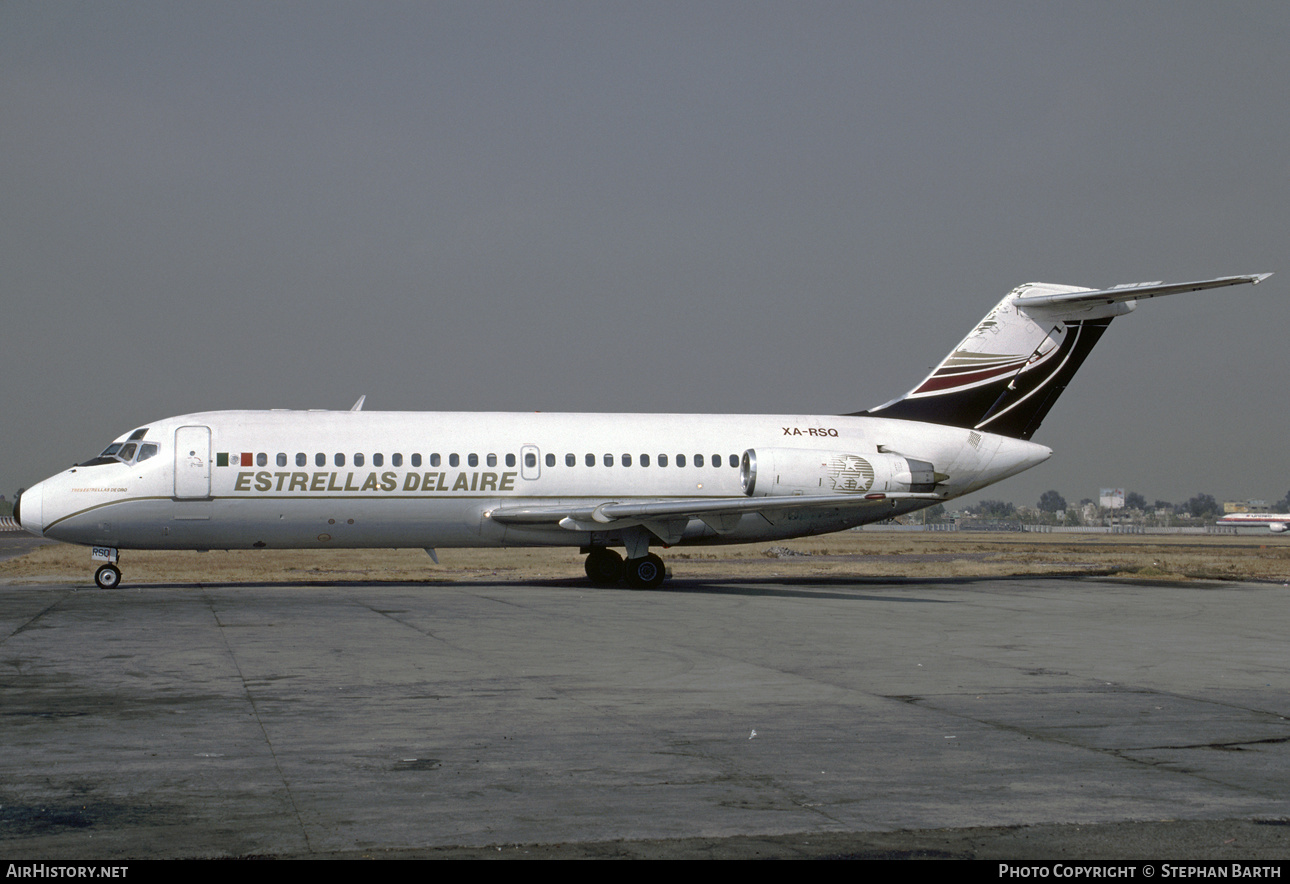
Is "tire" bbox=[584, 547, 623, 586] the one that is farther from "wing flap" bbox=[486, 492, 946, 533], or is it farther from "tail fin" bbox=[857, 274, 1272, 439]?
"tail fin" bbox=[857, 274, 1272, 439]

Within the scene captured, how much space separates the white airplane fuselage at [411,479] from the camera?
23.4m

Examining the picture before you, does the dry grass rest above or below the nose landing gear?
below

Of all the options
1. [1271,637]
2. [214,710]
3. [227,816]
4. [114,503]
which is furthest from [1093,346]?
[227,816]

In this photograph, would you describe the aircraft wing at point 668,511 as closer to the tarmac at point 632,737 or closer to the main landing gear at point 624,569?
the main landing gear at point 624,569

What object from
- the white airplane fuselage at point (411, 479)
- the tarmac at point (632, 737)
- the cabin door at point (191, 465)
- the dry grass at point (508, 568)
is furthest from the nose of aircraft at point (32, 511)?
the tarmac at point (632, 737)

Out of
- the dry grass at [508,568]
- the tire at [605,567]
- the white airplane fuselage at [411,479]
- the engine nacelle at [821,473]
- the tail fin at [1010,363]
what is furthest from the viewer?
the dry grass at [508,568]

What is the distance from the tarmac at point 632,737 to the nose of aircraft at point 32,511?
5.93m

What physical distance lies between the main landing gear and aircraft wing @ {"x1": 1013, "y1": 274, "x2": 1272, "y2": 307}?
36.8 ft

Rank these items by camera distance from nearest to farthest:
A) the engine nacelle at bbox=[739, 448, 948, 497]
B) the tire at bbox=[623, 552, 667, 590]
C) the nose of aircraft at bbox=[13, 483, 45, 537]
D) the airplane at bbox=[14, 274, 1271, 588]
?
the nose of aircraft at bbox=[13, 483, 45, 537], the airplane at bbox=[14, 274, 1271, 588], the tire at bbox=[623, 552, 667, 590], the engine nacelle at bbox=[739, 448, 948, 497]

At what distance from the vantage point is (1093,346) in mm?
28766

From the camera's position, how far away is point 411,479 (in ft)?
80.0

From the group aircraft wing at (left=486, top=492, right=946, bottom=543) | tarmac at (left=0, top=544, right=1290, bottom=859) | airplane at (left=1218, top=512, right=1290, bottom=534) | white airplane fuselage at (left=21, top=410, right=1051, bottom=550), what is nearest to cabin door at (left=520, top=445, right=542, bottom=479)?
white airplane fuselage at (left=21, top=410, right=1051, bottom=550)

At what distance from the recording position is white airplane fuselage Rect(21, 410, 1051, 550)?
23375 millimetres

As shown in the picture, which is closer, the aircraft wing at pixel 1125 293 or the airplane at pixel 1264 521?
the aircraft wing at pixel 1125 293
